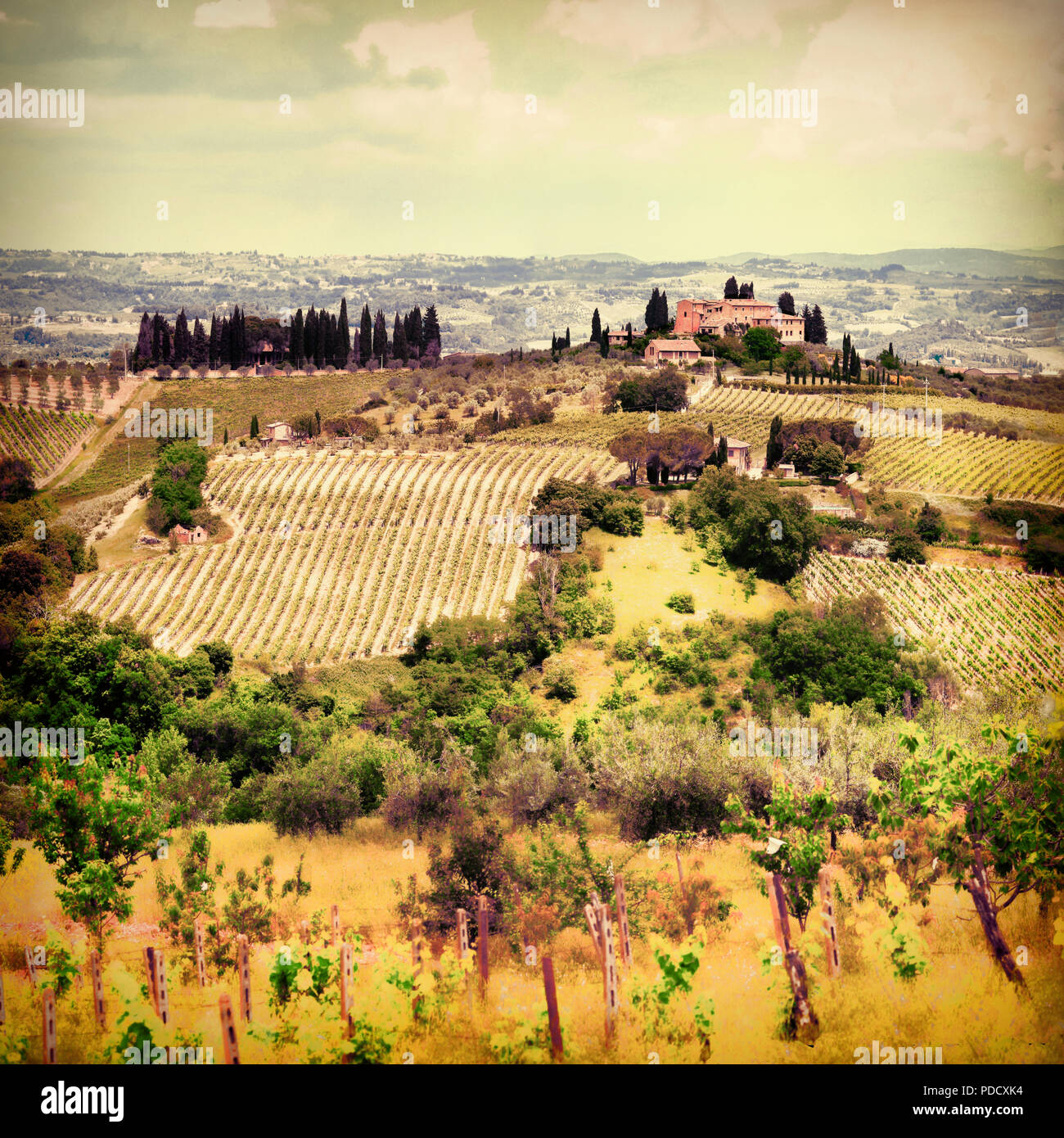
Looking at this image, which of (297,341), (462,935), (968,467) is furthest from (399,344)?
(462,935)

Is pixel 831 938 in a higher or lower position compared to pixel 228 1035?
higher

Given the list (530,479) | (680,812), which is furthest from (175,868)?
(530,479)

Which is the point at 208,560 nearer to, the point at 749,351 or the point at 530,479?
the point at 530,479

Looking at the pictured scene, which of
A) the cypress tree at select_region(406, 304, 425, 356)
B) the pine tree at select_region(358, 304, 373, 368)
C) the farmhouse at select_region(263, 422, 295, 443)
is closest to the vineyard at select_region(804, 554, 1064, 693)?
the farmhouse at select_region(263, 422, 295, 443)

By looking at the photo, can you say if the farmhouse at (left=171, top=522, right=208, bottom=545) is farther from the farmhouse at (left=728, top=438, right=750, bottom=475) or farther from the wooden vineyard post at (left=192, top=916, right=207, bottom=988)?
the wooden vineyard post at (left=192, top=916, right=207, bottom=988)

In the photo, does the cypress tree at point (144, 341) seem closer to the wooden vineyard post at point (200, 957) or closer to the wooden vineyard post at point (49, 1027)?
the wooden vineyard post at point (200, 957)

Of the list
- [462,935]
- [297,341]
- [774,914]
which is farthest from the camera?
[297,341]

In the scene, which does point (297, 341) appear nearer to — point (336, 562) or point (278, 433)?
point (278, 433)

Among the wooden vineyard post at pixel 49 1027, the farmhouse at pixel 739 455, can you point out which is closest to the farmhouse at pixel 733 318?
the farmhouse at pixel 739 455
